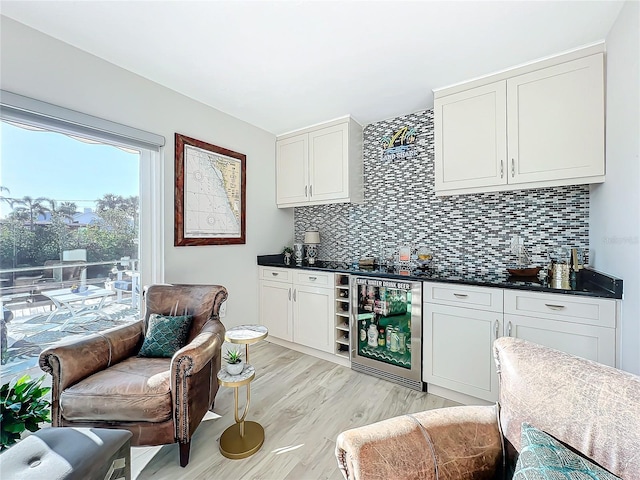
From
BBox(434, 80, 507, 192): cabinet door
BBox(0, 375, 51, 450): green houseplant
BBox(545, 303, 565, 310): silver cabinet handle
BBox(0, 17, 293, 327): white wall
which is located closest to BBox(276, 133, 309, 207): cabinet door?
BBox(0, 17, 293, 327): white wall

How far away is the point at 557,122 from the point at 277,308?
9.39 ft

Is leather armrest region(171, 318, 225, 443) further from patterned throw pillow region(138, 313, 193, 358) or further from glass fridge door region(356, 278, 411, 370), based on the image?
glass fridge door region(356, 278, 411, 370)

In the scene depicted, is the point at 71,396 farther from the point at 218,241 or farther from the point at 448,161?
the point at 448,161

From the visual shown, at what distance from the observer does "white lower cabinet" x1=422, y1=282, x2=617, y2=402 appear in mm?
1604

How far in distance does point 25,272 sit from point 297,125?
2.60m

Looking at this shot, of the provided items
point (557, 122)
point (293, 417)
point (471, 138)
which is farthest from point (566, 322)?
point (293, 417)

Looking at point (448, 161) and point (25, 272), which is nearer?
point (25, 272)

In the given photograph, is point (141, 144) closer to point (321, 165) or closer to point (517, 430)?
point (321, 165)

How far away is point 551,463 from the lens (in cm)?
63

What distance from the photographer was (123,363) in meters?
1.65

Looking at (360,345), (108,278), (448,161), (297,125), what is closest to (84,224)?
(108,278)

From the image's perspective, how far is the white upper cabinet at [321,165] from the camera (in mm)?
2887

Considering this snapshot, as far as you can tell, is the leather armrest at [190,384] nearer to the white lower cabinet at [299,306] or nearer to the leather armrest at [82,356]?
the leather armrest at [82,356]

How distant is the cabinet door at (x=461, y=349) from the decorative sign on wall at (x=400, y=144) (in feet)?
5.12
